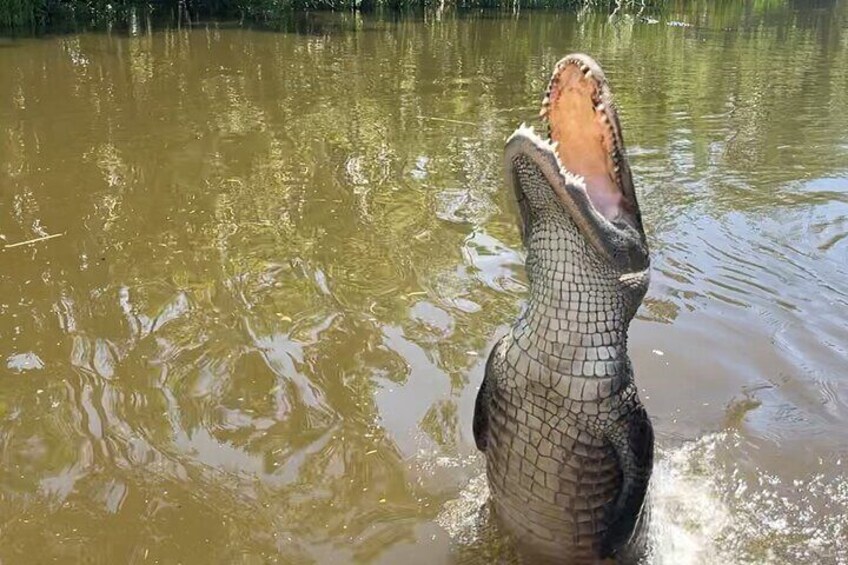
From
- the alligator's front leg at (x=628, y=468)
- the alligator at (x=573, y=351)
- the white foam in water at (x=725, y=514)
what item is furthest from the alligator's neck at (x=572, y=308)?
the white foam in water at (x=725, y=514)

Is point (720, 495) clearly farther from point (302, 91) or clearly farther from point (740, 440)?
point (302, 91)

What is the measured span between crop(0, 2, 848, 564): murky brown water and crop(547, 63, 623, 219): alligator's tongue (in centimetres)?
135

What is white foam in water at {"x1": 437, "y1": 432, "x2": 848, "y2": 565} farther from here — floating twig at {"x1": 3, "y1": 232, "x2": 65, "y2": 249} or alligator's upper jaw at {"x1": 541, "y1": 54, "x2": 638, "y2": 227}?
floating twig at {"x1": 3, "y1": 232, "x2": 65, "y2": 249}

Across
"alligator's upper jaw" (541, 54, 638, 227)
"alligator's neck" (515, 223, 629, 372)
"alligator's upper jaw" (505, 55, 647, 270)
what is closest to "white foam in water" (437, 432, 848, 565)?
"alligator's neck" (515, 223, 629, 372)

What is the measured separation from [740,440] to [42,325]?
3.73 meters

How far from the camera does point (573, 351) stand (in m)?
2.64

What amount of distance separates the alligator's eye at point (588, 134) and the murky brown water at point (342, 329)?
1.36 metres

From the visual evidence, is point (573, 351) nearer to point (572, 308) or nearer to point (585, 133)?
point (572, 308)

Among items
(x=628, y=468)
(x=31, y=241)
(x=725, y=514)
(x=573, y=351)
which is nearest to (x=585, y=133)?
(x=573, y=351)

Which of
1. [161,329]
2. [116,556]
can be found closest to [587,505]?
[116,556]

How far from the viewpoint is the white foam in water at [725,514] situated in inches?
123

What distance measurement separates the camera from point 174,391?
3.99 metres

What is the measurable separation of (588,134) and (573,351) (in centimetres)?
76

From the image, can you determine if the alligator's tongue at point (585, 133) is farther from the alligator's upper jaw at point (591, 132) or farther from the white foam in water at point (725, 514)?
the white foam in water at point (725, 514)
